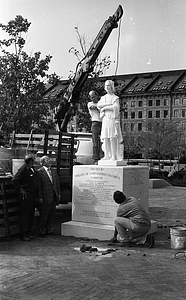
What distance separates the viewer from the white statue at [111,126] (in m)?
10.2

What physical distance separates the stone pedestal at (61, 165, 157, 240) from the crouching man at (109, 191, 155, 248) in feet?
2.10

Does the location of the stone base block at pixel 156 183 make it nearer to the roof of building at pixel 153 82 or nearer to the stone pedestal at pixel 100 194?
the stone pedestal at pixel 100 194

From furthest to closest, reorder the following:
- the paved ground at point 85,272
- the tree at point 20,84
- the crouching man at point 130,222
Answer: the tree at point 20,84 → the crouching man at point 130,222 → the paved ground at point 85,272

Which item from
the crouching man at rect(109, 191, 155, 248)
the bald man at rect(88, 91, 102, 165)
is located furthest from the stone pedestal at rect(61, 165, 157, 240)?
the bald man at rect(88, 91, 102, 165)

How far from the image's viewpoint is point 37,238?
9.45 metres

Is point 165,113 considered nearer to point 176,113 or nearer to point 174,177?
point 176,113

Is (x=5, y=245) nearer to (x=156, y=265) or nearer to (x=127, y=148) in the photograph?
(x=156, y=265)


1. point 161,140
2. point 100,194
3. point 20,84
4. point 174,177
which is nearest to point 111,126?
point 100,194

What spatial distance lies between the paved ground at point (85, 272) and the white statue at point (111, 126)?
2134 mm

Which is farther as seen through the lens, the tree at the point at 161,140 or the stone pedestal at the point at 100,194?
the tree at the point at 161,140

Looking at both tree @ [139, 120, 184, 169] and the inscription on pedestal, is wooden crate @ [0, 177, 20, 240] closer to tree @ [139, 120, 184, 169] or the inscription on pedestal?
the inscription on pedestal

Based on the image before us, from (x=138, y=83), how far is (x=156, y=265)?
300 ft

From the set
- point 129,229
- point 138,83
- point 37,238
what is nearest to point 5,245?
point 37,238

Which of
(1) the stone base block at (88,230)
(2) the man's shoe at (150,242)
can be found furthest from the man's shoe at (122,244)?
(1) the stone base block at (88,230)
